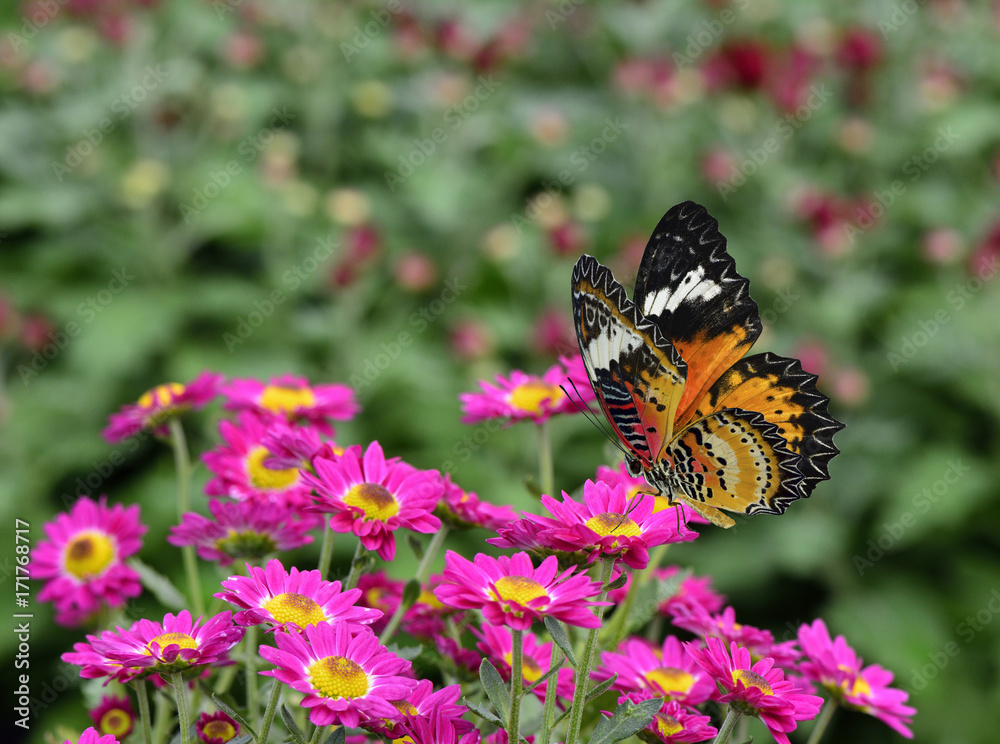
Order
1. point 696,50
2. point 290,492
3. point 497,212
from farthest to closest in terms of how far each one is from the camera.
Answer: point 696,50
point 497,212
point 290,492

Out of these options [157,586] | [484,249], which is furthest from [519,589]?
[484,249]

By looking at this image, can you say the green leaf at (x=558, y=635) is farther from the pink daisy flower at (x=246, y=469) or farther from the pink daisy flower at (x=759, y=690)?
the pink daisy flower at (x=246, y=469)

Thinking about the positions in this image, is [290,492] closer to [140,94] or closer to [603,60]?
[140,94]

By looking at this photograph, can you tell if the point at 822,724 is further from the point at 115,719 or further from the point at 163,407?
the point at 163,407

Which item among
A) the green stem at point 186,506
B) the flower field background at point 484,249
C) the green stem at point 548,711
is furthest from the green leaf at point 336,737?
the flower field background at point 484,249

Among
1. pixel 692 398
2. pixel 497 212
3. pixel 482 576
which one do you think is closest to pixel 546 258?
pixel 497 212
